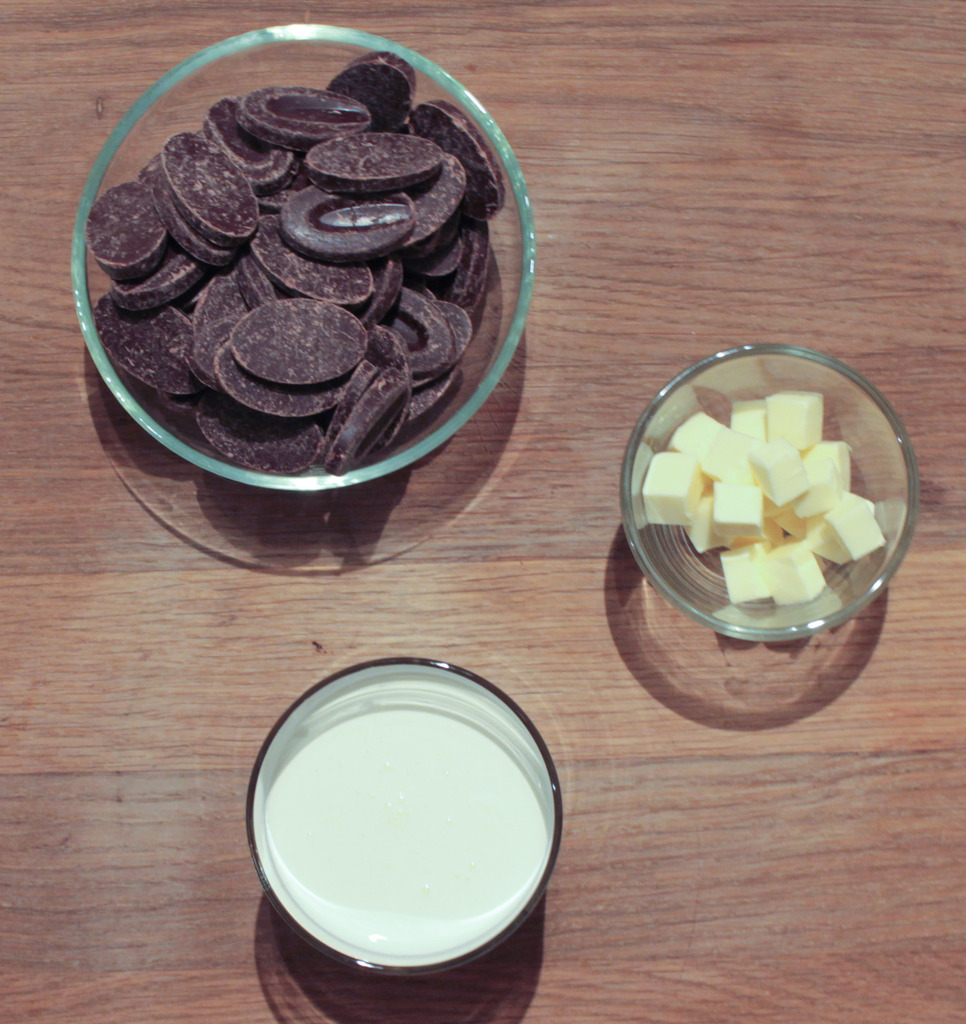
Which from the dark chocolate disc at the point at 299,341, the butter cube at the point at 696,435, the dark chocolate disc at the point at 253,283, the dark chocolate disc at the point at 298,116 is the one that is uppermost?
the dark chocolate disc at the point at 298,116

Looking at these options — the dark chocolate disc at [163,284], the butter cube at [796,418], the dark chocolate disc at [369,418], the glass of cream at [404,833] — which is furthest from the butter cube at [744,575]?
the dark chocolate disc at [163,284]

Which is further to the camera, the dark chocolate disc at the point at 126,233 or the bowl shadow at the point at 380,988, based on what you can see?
the bowl shadow at the point at 380,988

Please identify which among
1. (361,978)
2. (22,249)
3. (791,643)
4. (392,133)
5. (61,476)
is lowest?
(361,978)

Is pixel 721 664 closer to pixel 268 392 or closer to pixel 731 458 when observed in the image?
pixel 731 458

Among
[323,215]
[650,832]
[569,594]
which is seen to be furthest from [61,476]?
[650,832]

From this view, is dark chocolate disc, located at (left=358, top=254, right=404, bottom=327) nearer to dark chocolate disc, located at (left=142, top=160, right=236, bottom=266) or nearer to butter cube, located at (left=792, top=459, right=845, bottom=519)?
dark chocolate disc, located at (left=142, top=160, right=236, bottom=266)

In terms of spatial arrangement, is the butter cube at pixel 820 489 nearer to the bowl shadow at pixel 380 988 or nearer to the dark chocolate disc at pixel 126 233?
the bowl shadow at pixel 380 988

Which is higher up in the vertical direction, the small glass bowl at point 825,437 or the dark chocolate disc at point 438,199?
the dark chocolate disc at point 438,199

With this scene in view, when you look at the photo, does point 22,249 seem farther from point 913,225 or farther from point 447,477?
point 913,225

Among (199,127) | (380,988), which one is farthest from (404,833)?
(199,127)
